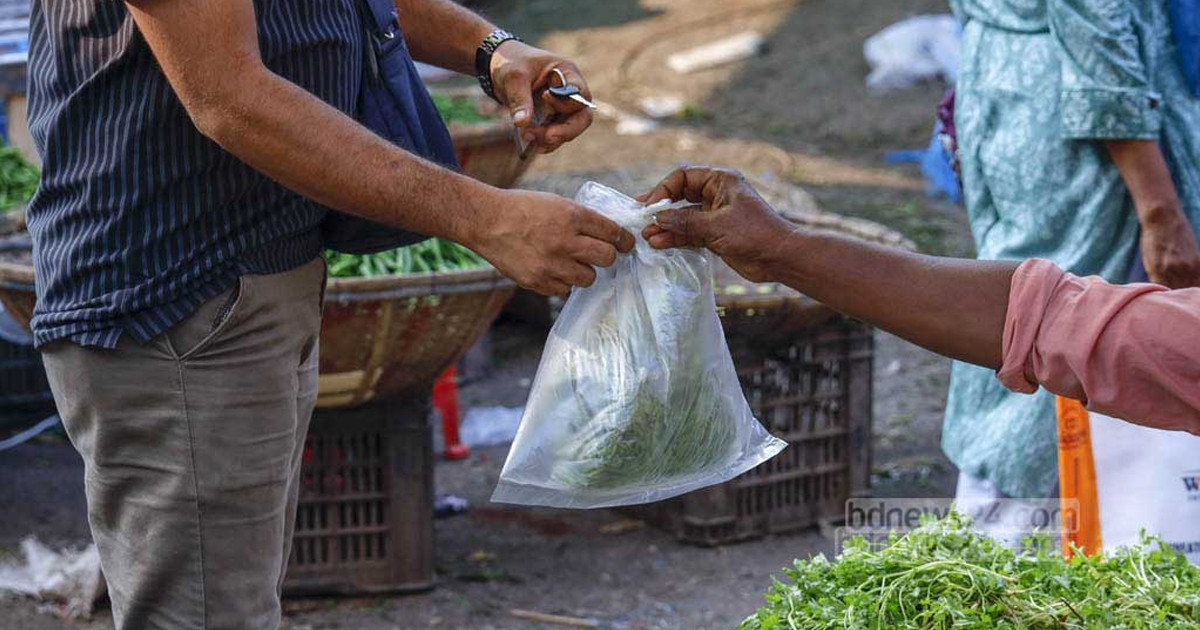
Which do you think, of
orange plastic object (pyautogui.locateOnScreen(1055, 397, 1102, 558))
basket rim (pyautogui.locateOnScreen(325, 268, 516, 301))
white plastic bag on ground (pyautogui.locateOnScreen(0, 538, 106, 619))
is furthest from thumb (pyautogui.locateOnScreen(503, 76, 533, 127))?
white plastic bag on ground (pyautogui.locateOnScreen(0, 538, 106, 619))

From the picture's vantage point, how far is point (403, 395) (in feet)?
12.8

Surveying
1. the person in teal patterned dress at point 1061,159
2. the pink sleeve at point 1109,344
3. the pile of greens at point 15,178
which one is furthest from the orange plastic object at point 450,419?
the pink sleeve at point 1109,344

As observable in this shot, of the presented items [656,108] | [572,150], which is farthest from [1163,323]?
[656,108]

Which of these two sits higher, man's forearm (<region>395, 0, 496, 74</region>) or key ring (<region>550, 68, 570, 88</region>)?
man's forearm (<region>395, 0, 496, 74</region>)

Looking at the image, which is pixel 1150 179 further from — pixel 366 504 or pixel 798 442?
pixel 366 504

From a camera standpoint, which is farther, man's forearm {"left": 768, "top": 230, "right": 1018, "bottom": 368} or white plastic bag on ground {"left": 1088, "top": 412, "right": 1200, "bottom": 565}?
white plastic bag on ground {"left": 1088, "top": 412, "right": 1200, "bottom": 565}

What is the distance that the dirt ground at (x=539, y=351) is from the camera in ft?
13.1

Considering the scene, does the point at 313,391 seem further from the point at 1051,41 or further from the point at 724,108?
the point at 724,108

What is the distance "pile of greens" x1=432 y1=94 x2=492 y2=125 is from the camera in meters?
6.00

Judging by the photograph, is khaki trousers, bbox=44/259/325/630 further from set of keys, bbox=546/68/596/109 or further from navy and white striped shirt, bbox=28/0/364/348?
set of keys, bbox=546/68/596/109

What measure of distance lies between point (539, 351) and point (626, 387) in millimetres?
4018

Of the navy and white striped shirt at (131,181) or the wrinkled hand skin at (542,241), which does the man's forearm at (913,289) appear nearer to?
the wrinkled hand skin at (542,241)

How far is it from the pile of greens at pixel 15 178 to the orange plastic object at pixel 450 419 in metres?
1.52

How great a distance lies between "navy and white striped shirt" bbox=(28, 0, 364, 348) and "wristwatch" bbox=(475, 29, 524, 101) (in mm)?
417
